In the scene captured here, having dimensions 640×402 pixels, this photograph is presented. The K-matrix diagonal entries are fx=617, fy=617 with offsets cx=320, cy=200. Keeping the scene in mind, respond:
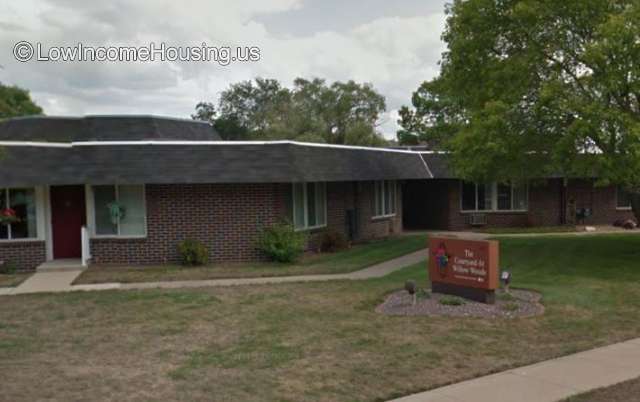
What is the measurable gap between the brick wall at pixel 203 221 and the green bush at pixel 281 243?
0.87ft

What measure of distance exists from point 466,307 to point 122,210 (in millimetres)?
9549

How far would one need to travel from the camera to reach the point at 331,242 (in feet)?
60.0

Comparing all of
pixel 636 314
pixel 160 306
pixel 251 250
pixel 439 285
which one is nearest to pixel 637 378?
pixel 636 314

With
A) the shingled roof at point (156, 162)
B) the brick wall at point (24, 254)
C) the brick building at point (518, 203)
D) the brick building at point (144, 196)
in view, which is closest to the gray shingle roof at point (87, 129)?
the brick building at point (144, 196)

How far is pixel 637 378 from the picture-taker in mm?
6562

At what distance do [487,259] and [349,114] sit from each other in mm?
48089

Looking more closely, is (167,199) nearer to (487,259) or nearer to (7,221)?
(7,221)

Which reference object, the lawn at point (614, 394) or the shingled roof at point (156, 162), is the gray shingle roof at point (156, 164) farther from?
the lawn at point (614, 394)

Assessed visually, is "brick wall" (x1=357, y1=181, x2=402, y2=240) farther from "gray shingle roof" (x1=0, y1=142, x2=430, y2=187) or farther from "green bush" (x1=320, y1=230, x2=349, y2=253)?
"gray shingle roof" (x1=0, y1=142, x2=430, y2=187)

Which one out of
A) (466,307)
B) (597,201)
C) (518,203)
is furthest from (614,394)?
(597,201)

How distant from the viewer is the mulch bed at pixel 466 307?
9.63 meters

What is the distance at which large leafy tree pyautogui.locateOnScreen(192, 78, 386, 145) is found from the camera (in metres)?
50.9

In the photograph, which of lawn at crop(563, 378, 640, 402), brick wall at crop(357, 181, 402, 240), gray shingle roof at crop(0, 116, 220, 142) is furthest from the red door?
lawn at crop(563, 378, 640, 402)

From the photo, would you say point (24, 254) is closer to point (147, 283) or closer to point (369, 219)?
point (147, 283)
